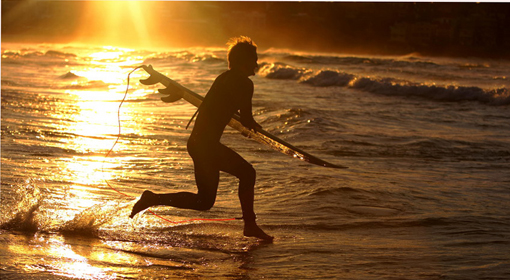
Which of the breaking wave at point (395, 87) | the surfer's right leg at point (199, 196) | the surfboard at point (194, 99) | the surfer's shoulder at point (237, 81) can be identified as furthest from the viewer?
the breaking wave at point (395, 87)

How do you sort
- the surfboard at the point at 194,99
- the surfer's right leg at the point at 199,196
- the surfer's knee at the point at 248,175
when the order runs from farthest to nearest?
the surfboard at the point at 194,99
the surfer's knee at the point at 248,175
the surfer's right leg at the point at 199,196

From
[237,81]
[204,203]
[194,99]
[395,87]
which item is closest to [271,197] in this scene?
[194,99]

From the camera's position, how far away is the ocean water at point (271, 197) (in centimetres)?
485

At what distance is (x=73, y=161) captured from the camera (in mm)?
8555

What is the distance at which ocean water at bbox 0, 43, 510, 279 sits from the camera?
485 centimetres

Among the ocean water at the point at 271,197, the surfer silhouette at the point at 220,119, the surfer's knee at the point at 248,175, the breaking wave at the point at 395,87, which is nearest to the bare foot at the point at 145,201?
the surfer silhouette at the point at 220,119

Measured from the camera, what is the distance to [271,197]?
7176 mm

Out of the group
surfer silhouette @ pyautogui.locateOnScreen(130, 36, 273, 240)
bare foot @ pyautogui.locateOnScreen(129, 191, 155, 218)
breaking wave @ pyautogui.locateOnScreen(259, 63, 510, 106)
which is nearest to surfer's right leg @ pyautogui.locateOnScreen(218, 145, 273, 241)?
surfer silhouette @ pyautogui.locateOnScreen(130, 36, 273, 240)

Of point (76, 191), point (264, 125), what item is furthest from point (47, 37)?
point (76, 191)

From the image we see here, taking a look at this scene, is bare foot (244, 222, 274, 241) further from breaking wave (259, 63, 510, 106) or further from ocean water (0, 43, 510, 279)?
breaking wave (259, 63, 510, 106)

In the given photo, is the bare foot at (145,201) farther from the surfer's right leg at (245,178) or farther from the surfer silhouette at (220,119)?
the surfer's right leg at (245,178)

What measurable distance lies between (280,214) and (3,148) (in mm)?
4681

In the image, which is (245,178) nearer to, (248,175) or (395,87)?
(248,175)

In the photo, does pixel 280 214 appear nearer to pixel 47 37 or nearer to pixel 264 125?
pixel 264 125
